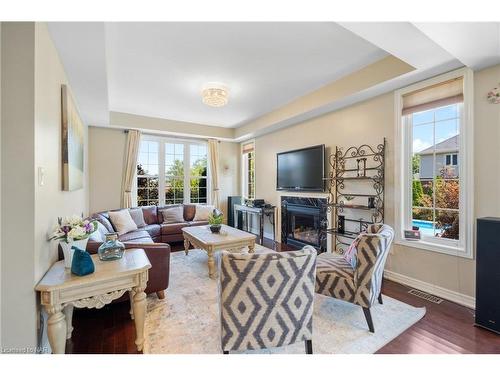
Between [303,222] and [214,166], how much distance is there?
2.90 m

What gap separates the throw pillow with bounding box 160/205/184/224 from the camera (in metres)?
4.96

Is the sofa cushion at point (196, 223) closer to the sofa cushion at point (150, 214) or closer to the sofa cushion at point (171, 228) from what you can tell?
the sofa cushion at point (171, 228)

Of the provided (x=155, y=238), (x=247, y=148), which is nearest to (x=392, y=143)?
(x=247, y=148)

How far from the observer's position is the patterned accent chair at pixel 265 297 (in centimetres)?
136

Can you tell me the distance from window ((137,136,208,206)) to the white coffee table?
2.16 m

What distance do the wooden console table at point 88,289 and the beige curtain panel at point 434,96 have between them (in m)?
3.41

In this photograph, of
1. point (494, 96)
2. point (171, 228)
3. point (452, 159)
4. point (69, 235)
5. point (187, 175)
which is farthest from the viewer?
point (187, 175)

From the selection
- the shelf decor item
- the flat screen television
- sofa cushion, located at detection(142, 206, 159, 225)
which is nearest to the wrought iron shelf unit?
the flat screen television

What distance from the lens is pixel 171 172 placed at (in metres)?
5.67

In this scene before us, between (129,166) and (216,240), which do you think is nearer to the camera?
(216,240)

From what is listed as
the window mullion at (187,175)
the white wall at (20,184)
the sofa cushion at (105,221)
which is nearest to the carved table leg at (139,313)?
the white wall at (20,184)

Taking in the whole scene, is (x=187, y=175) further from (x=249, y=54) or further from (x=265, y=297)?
(x=265, y=297)

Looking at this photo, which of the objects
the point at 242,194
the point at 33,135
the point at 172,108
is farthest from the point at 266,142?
the point at 33,135
